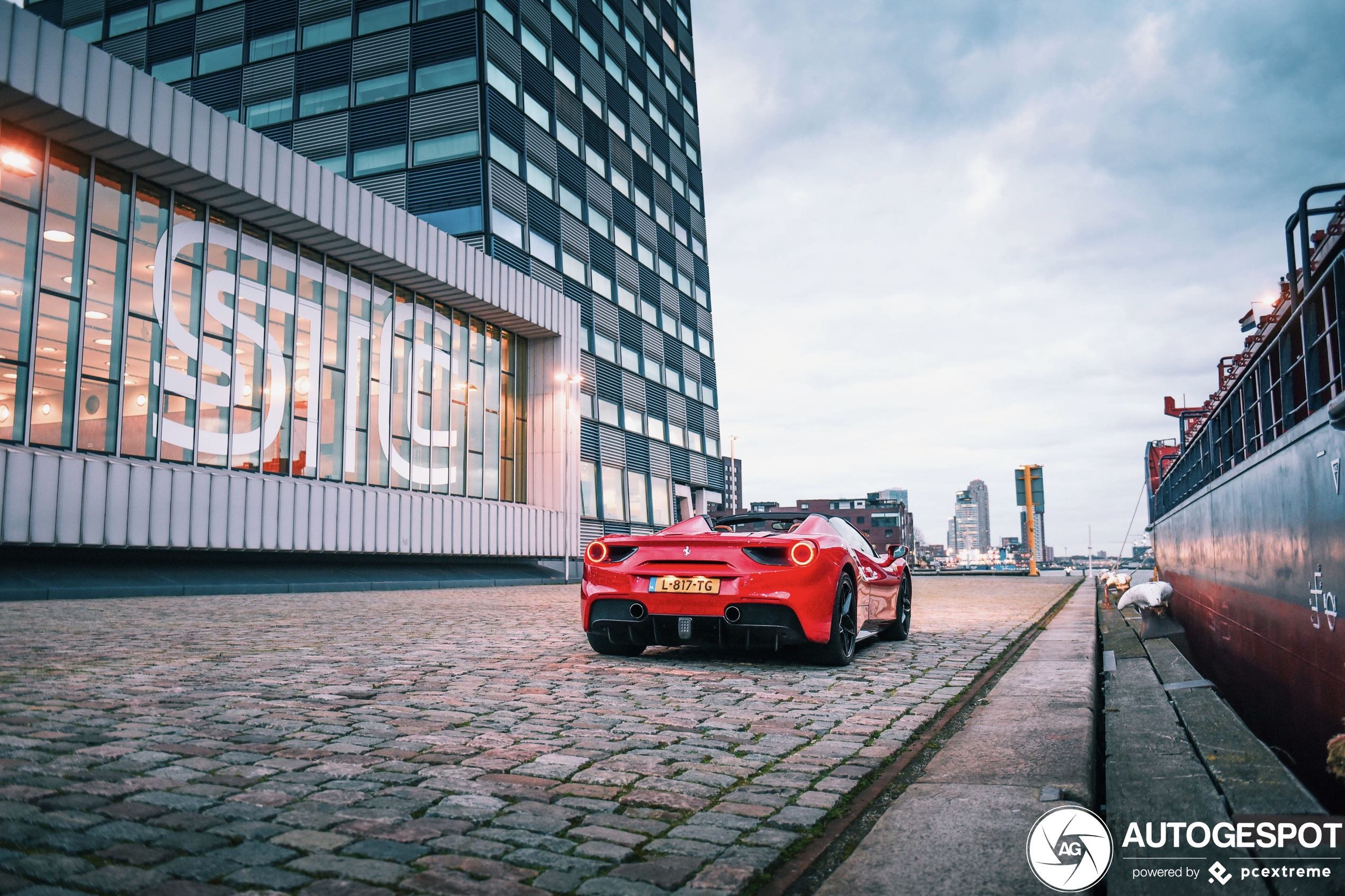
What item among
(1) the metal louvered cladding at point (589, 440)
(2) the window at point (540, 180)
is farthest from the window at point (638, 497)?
(2) the window at point (540, 180)

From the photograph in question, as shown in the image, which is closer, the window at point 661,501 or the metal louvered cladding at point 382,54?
the metal louvered cladding at point 382,54

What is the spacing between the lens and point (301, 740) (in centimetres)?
370

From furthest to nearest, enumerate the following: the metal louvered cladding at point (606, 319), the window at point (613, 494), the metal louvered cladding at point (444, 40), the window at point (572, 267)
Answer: the metal louvered cladding at point (606, 319)
the window at point (613, 494)
the window at point (572, 267)
the metal louvered cladding at point (444, 40)

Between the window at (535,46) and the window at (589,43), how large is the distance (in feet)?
13.3

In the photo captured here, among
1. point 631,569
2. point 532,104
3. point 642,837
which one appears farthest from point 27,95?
point 532,104

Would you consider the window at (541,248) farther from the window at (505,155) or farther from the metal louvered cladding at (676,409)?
the metal louvered cladding at (676,409)

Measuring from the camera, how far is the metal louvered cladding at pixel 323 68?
109 ft

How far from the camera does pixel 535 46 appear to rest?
34.7 m

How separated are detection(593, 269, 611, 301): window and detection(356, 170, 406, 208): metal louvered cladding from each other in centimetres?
847

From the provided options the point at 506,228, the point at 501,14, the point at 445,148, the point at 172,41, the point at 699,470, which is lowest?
the point at 699,470

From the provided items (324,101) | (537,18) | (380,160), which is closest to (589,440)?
(380,160)

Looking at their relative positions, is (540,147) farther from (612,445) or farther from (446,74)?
(612,445)

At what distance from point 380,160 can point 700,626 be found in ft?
100

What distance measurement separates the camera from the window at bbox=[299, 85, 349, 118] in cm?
3309
